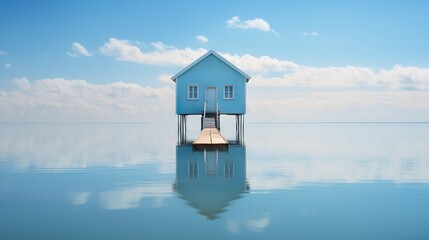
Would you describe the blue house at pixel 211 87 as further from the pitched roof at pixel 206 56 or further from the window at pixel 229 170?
the window at pixel 229 170

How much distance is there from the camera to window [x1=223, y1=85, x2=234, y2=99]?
31469 millimetres

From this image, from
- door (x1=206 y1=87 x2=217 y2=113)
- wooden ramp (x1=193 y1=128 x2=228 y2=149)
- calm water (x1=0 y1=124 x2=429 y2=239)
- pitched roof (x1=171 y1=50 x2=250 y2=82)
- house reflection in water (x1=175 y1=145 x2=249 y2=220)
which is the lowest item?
calm water (x1=0 y1=124 x2=429 y2=239)

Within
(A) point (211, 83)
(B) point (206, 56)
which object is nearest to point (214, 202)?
(A) point (211, 83)

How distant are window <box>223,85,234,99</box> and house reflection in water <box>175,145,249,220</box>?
11419 mm

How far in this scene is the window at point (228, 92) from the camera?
103 feet

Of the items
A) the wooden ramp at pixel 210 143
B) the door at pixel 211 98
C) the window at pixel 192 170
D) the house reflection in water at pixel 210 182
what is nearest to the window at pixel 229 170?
the house reflection in water at pixel 210 182

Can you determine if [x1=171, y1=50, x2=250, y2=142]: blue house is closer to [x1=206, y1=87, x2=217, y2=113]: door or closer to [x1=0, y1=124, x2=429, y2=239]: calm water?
[x1=206, y1=87, x2=217, y2=113]: door

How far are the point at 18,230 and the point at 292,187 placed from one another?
7861 millimetres

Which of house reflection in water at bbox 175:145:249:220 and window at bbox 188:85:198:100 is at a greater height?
Answer: window at bbox 188:85:198:100

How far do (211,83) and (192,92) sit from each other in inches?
66.4

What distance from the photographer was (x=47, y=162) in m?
20.7

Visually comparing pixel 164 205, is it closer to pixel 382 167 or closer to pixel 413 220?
pixel 413 220

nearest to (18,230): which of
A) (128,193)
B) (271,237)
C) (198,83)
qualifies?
(128,193)

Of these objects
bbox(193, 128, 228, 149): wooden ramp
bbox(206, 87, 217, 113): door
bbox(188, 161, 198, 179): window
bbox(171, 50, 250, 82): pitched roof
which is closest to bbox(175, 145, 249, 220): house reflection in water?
bbox(188, 161, 198, 179): window
